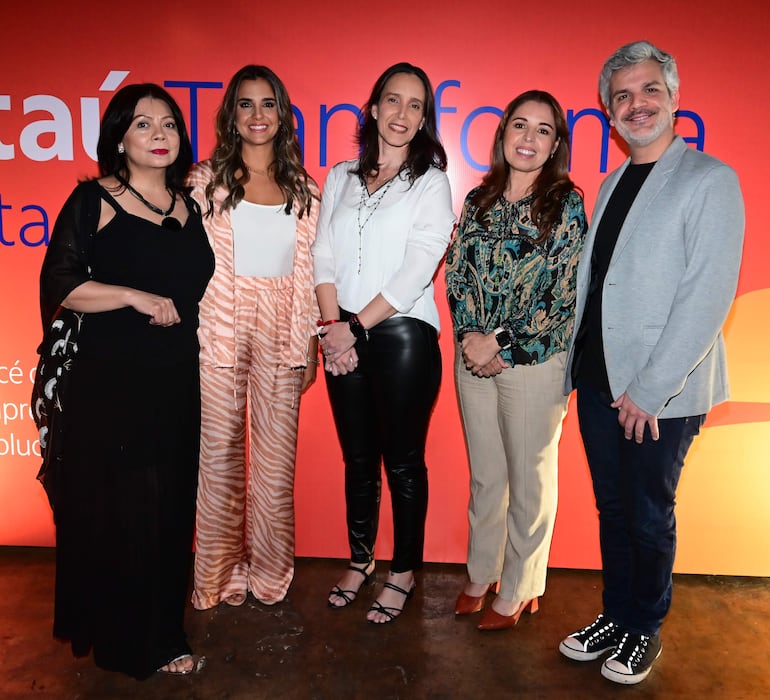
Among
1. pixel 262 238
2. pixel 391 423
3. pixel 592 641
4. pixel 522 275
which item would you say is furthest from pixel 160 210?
pixel 592 641

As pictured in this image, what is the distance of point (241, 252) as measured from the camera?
2.74m

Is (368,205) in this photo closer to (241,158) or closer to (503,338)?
(241,158)

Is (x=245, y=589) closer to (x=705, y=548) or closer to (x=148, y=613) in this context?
(x=148, y=613)

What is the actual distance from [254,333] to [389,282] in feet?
1.94

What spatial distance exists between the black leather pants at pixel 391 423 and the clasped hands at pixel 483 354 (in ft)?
0.59

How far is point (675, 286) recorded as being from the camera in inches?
89.3

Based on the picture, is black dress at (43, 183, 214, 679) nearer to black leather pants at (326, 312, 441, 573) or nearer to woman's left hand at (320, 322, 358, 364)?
woman's left hand at (320, 322, 358, 364)

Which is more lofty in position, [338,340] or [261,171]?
[261,171]

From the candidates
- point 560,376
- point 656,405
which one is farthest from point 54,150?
point 656,405


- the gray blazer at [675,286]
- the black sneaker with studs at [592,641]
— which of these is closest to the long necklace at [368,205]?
the gray blazer at [675,286]

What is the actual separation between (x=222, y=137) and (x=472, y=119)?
1092 millimetres

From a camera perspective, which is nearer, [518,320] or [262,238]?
[518,320]

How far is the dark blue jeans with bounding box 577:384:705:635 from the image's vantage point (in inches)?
93.2

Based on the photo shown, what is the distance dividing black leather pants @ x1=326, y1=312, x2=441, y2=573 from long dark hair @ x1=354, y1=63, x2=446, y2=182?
1.95ft
